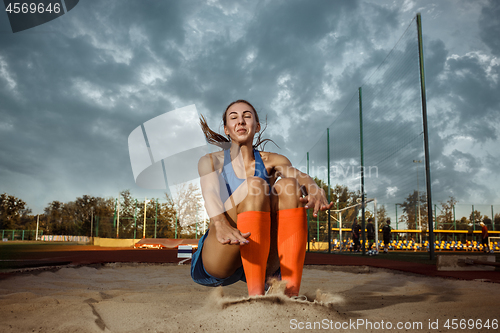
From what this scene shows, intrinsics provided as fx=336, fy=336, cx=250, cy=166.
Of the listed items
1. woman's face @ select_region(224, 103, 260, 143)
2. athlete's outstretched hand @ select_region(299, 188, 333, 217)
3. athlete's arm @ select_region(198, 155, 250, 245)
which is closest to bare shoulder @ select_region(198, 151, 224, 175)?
athlete's arm @ select_region(198, 155, 250, 245)

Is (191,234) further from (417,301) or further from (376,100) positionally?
(417,301)

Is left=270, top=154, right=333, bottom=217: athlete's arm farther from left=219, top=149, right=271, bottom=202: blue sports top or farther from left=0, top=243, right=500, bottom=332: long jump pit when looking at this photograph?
left=0, top=243, right=500, bottom=332: long jump pit

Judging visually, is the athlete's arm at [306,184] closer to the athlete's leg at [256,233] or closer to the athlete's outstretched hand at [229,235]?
the athlete's leg at [256,233]

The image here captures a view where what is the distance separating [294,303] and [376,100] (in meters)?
8.22

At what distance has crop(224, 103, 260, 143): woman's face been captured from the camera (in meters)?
1.68

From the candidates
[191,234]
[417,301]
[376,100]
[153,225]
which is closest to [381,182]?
[376,100]

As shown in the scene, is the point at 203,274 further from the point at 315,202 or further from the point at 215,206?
the point at 315,202

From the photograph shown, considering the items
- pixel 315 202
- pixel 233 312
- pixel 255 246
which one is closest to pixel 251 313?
pixel 233 312

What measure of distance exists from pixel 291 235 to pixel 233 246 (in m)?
0.25

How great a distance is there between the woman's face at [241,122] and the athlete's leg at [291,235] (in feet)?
1.22

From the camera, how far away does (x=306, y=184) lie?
154cm

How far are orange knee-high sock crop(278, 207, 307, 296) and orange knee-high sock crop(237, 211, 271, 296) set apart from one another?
8cm

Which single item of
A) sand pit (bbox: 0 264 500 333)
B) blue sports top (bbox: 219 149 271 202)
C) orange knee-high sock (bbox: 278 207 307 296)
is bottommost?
sand pit (bbox: 0 264 500 333)

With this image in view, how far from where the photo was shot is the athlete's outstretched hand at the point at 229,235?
128 centimetres
